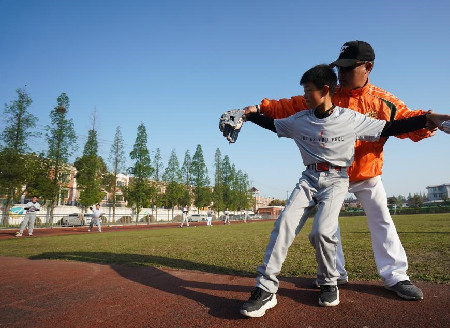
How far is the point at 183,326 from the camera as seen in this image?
218cm

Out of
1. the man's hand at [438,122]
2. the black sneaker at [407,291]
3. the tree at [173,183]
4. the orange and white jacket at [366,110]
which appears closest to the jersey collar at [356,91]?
the orange and white jacket at [366,110]

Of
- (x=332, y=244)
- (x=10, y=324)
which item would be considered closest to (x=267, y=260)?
(x=332, y=244)

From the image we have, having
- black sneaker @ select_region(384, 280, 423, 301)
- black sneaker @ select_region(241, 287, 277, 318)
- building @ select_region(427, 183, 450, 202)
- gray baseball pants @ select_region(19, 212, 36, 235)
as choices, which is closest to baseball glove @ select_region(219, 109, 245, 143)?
black sneaker @ select_region(241, 287, 277, 318)

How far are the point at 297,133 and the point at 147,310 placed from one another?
216 cm

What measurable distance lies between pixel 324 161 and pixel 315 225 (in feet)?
2.02

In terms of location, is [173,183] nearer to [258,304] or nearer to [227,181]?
[227,181]

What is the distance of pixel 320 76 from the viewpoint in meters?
2.70

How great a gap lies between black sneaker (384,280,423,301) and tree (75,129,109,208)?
3627 centimetres

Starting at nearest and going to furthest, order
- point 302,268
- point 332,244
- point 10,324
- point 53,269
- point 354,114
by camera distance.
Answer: point 10,324
point 332,244
point 354,114
point 302,268
point 53,269

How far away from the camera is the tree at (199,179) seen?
179 feet

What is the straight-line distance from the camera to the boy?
8.29 ft

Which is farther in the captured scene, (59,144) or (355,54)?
(59,144)

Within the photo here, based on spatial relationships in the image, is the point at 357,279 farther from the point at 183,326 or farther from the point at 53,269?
the point at 53,269

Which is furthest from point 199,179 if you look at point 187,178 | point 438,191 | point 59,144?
point 438,191
